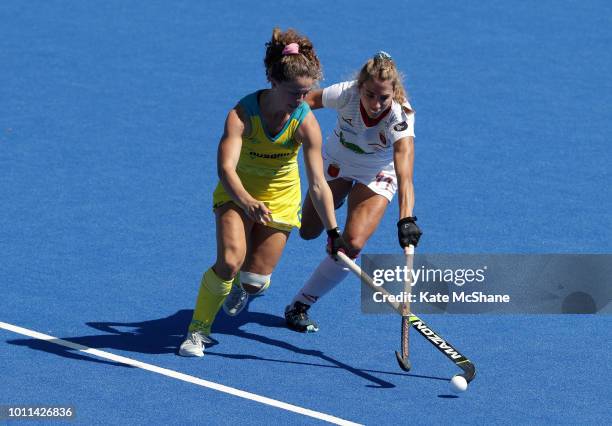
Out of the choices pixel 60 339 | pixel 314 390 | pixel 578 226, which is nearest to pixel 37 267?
pixel 60 339

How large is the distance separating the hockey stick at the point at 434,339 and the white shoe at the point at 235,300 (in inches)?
36.6

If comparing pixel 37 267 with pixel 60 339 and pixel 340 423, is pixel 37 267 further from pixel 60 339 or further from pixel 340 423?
pixel 340 423

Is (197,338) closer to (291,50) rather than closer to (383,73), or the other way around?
(291,50)

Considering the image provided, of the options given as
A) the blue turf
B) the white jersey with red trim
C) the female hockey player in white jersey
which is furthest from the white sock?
the white jersey with red trim

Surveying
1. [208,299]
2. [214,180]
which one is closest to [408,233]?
[208,299]

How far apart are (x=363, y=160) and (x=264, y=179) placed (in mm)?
752

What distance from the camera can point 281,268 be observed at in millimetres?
8336

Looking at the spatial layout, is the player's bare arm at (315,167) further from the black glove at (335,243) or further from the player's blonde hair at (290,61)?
the player's blonde hair at (290,61)

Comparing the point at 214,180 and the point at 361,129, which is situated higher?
the point at 214,180

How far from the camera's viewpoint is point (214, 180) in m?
9.68

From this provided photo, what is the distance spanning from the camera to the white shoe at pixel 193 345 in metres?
6.98

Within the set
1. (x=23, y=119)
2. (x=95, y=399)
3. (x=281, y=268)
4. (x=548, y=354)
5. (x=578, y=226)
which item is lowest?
(x=95, y=399)

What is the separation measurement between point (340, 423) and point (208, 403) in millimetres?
751

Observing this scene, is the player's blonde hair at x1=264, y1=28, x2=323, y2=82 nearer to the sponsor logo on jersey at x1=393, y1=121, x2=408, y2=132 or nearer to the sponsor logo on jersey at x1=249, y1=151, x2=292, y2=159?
the sponsor logo on jersey at x1=249, y1=151, x2=292, y2=159
